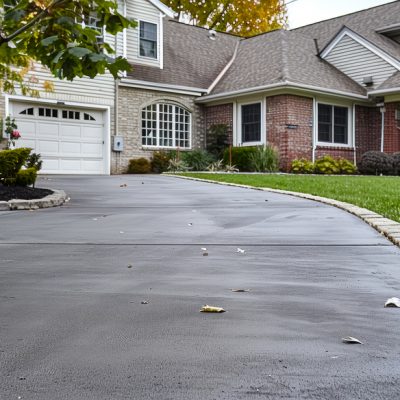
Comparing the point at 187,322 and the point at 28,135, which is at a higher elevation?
the point at 28,135

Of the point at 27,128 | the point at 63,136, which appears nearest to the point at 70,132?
the point at 63,136

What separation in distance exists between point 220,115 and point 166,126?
2.39m

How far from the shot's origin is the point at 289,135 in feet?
71.1

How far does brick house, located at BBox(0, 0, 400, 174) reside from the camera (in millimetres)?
21031

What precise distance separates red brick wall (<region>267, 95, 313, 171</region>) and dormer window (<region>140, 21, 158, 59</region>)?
519 cm

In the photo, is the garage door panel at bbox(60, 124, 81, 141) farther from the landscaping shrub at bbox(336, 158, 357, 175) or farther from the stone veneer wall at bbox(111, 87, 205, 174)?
the landscaping shrub at bbox(336, 158, 357, 175)

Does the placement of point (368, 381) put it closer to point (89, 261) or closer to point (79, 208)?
point (89, 261)

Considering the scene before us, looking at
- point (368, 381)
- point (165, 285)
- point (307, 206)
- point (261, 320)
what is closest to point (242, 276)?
point (165, 285)

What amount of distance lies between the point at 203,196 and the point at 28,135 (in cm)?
1068

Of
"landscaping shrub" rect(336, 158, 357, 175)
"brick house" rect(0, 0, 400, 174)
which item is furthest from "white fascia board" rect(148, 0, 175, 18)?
"landscaping shrub" rect(336, 158, 357, 175)

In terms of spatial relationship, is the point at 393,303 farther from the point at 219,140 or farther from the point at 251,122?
the point at 219,140

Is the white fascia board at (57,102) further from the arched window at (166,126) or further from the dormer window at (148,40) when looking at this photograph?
the dormer window at (148,40)

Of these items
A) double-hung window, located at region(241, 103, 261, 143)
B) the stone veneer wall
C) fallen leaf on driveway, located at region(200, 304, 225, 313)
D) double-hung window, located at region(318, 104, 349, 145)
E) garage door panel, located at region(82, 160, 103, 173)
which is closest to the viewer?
fallen leaf on driveway, located at region(200, 304, 225, 313)

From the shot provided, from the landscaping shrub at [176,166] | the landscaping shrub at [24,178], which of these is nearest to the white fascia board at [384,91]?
the landscaping shrub at [176,166]
